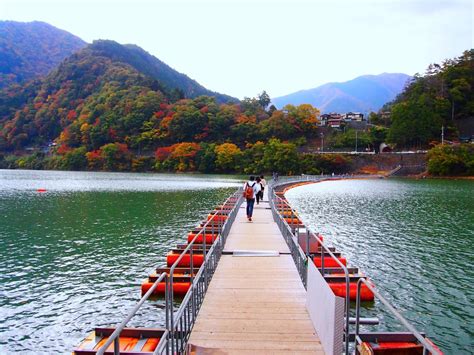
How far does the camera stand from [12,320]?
9.55 metres

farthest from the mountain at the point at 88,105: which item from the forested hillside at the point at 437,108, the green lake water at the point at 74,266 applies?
the green lake water at the point at 74,266

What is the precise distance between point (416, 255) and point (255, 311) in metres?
11.7

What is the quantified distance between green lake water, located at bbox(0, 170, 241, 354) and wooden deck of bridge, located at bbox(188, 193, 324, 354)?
250 cm

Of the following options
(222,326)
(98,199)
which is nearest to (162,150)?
(98,199)

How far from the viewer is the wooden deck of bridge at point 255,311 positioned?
545cm

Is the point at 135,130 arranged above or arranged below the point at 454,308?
above

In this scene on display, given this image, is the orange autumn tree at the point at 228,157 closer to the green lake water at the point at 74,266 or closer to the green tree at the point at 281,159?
the green tree at the point at 281,159

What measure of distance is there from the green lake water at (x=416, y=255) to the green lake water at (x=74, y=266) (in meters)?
6.76

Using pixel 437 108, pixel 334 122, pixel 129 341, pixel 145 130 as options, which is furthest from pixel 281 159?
pixel 129 341

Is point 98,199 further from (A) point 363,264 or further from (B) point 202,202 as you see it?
(A) point 363,264

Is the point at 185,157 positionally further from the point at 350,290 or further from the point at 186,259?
the point at 350,290

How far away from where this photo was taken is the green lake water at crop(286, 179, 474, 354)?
960cm

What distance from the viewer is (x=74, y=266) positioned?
14.2 meters

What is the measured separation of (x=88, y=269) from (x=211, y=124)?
318 feet
